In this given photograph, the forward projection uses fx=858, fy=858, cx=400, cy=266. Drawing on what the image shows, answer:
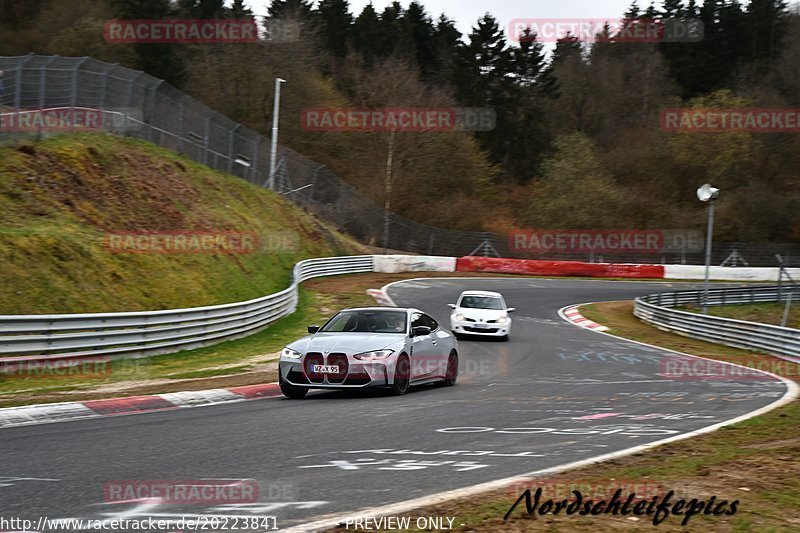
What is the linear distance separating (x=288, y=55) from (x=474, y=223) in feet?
63.5

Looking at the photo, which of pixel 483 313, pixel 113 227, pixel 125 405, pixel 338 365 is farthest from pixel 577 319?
pixel 125 405

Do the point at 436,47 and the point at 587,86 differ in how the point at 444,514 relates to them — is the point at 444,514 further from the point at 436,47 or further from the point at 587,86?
the point at 436,47

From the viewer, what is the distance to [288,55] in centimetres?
6600

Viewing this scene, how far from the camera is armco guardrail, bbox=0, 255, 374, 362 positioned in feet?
51.4

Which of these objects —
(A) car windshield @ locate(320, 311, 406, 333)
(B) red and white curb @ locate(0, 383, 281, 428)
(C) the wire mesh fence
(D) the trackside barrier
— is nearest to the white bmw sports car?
(A) car windshield @ locate(320, 311, 406, 333)

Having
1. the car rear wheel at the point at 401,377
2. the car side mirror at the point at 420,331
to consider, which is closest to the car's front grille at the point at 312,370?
the car rear wheel at the point at 401,377

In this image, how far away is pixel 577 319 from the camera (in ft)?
109

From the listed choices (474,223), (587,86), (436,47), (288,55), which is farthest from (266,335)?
(436,47)

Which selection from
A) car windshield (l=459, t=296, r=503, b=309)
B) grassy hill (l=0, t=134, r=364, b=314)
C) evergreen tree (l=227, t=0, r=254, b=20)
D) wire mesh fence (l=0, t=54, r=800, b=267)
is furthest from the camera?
evergreen tree (l=227, t=0, r=254, b=20)

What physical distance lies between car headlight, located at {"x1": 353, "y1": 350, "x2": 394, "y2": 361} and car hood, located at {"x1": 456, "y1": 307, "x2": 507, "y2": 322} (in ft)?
39.3

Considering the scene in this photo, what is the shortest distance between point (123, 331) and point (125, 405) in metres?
6.82

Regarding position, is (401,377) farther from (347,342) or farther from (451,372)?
(451,372)

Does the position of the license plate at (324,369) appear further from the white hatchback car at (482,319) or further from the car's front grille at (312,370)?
the white hatchback car at (482,319)

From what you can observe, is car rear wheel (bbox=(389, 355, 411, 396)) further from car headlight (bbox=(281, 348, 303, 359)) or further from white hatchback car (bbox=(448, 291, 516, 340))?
white hatchback car (bbox=(448, 291, 516, 340))
